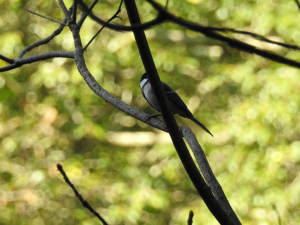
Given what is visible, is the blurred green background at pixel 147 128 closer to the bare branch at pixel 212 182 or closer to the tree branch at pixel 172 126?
the bare branch at pixel 212 182

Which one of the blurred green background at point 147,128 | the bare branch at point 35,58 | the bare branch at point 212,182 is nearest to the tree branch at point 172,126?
the bare branch at point 212,182

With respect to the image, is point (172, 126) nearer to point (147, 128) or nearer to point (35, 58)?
point (35, 58)

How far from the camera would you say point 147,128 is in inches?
235

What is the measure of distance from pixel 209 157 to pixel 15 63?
3.98 metres

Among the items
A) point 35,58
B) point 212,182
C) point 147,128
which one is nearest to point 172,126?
point 212,182

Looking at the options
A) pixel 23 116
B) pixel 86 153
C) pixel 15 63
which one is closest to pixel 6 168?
pixel 23 116

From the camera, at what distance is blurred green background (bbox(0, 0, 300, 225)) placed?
4.87 metres

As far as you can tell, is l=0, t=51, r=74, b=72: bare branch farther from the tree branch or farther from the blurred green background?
the blurred green background

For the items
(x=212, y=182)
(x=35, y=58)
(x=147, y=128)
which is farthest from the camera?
(x=147, y=128)

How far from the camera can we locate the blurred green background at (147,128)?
4867 millimetres

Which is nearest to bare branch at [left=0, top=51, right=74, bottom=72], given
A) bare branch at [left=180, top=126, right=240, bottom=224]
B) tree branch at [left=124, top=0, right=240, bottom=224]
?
tree branch at [left=124, top=0, right=240, bottom=224]

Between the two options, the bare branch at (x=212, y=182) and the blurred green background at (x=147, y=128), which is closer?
the bare branch at (x=212, y=182)

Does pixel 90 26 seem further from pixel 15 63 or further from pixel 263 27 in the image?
pixel 15 63

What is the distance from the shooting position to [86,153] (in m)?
5.63
